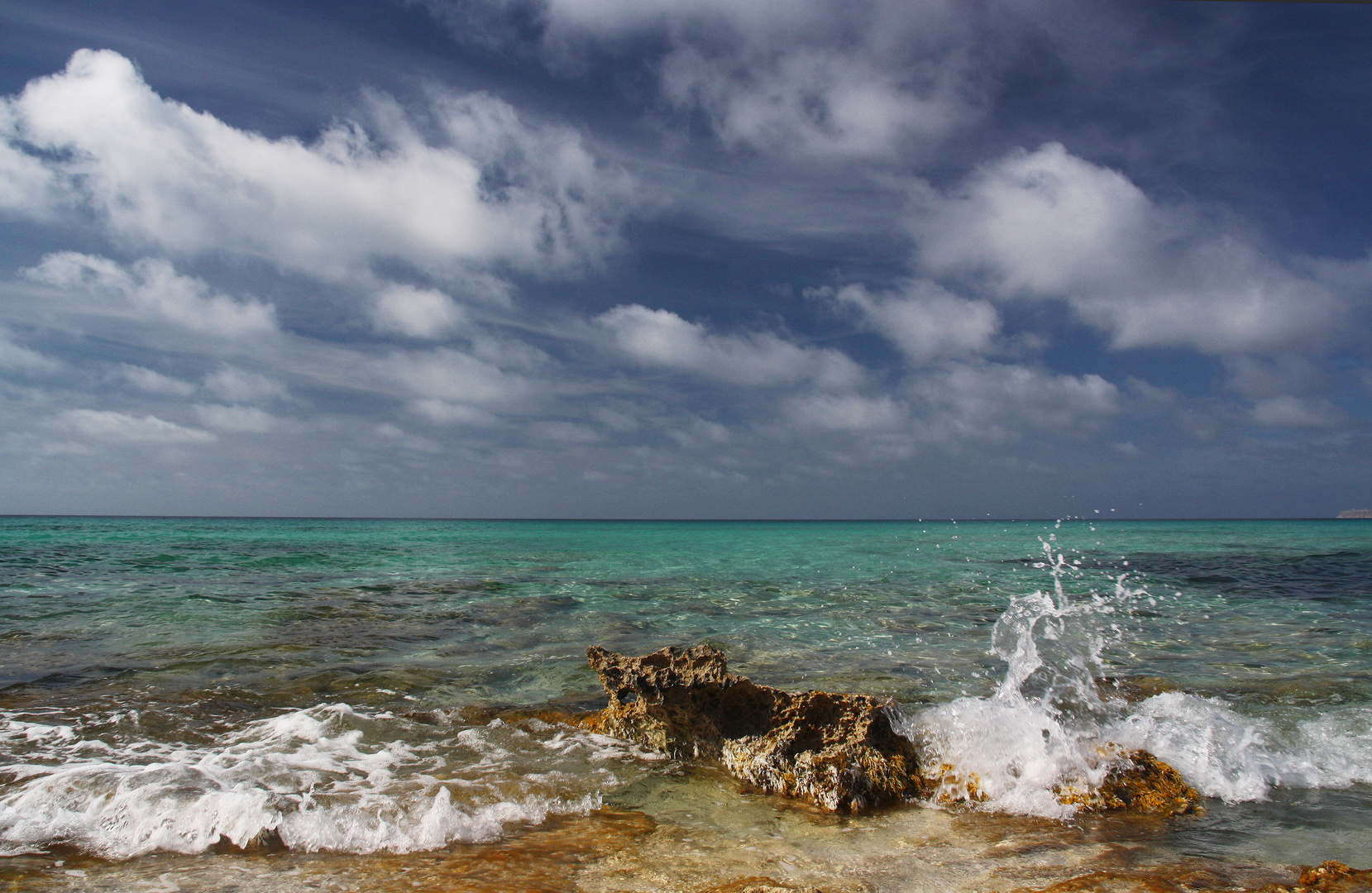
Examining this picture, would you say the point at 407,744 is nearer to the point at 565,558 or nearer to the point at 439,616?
the point at 439,616

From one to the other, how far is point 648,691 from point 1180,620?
10682 mm

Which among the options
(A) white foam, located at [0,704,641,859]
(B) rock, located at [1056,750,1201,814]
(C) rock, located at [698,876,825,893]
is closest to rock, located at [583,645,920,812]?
(A) white foam, located at [0,704,641,859]

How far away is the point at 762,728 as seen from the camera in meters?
5.35

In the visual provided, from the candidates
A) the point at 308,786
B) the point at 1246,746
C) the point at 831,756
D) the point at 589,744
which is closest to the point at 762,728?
the point at 831,756

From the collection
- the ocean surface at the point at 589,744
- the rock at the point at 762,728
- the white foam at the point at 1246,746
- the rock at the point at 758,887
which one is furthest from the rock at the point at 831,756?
the white foam at the point at 1246,746

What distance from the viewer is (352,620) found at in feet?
36.7

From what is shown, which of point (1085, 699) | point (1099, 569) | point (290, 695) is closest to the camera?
point (1085, 699)

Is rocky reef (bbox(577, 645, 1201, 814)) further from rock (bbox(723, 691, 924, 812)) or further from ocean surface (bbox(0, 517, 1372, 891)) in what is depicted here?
ocean surface (bbox(0, 517, 1372, 891))

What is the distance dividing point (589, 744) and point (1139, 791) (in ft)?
12.6

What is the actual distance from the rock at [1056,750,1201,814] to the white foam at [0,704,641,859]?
119 inches

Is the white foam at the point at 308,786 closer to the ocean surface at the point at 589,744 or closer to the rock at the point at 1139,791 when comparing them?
the ocean surface at the point at 589,744

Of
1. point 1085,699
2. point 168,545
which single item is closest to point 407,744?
point 1085,699

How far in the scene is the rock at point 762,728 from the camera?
4.40 m

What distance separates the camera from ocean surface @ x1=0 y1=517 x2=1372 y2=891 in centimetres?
352
